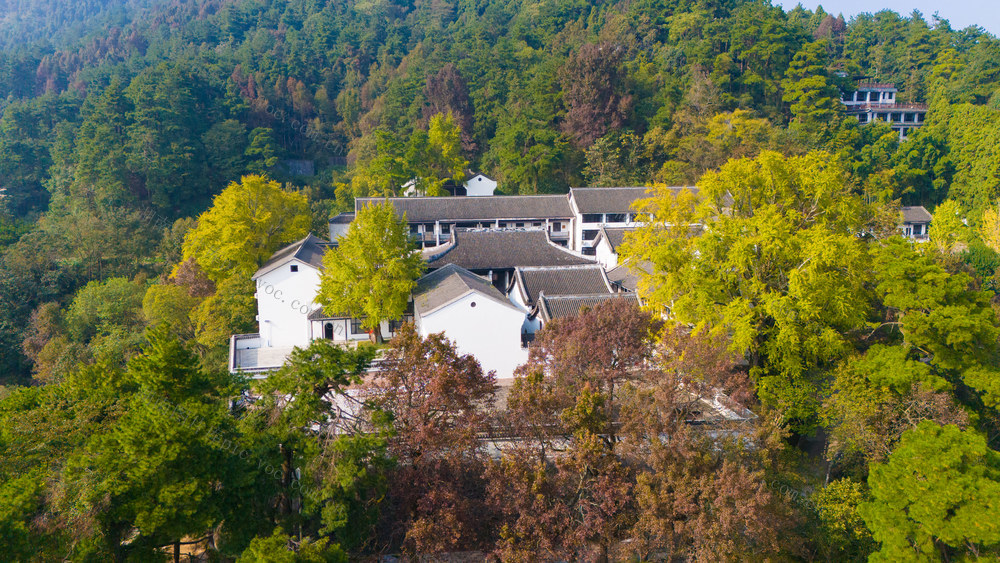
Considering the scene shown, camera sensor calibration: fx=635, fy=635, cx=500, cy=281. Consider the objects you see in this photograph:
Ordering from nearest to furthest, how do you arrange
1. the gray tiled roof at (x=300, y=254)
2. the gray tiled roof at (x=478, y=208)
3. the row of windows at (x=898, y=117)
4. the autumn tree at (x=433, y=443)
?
1. the autumn tree at (x=433, y=443)
2. the gray tiled roof at (x=300, y=254)
3. the gray tiled roof at (x=478, y=208)
4. the row of windows at (x=898, y=117)

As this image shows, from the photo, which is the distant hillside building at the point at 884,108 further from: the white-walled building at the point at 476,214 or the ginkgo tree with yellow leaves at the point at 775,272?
the ginkgo tree with yellow leaves at the point at 775,272

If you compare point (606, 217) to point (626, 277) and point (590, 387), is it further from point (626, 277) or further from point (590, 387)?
point (590, 387)

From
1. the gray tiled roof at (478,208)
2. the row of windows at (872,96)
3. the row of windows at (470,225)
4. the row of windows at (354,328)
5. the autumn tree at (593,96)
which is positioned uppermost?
the row of windows at (872,96)

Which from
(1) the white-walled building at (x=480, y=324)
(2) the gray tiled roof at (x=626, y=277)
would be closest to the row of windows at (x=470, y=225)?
(2) the gray tiled roof at (x=626, y=277)

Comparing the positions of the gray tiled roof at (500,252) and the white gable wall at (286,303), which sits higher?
the gray tiled roof at (500,252)

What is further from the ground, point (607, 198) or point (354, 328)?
point (607, 198)

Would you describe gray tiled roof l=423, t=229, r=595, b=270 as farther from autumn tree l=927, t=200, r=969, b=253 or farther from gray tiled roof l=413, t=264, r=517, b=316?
autumn tree l=927, t=200, r=969, b=253

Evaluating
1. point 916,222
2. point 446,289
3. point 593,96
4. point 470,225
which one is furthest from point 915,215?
point 446,289
